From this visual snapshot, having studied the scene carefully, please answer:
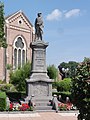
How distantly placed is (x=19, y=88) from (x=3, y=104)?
21159mm

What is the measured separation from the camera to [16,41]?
215 feet

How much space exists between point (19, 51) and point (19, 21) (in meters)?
6.77

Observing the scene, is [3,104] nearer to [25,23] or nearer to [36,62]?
[36,62]

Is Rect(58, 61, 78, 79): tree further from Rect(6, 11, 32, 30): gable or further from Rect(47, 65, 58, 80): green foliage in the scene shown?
Rect(6, 11, 32, 30): gable

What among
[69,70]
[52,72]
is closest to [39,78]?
[52,72]

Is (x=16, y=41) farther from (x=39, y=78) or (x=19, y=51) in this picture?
A: (x=39, y=78)

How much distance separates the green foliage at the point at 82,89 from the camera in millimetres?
8164

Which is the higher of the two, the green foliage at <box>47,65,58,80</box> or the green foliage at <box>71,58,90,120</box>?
the green foliage at <box>47,65,58,80</box>

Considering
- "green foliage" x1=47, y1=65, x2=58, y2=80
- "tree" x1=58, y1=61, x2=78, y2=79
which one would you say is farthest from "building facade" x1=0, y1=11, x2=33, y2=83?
"green foliage" x1=47, y1=65, x2=58, y2=80

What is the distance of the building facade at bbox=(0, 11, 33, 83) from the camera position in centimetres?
6163

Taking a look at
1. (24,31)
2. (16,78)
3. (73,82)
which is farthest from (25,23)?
(73,82)

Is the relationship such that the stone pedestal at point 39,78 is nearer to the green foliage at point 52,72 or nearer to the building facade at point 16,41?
the green foliage at point 52,72

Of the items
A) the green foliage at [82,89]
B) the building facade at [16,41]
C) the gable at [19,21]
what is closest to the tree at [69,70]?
the green foliage at [82,89]

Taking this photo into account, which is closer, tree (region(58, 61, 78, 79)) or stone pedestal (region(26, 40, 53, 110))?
tree (region(58, 61, 78, 79))
